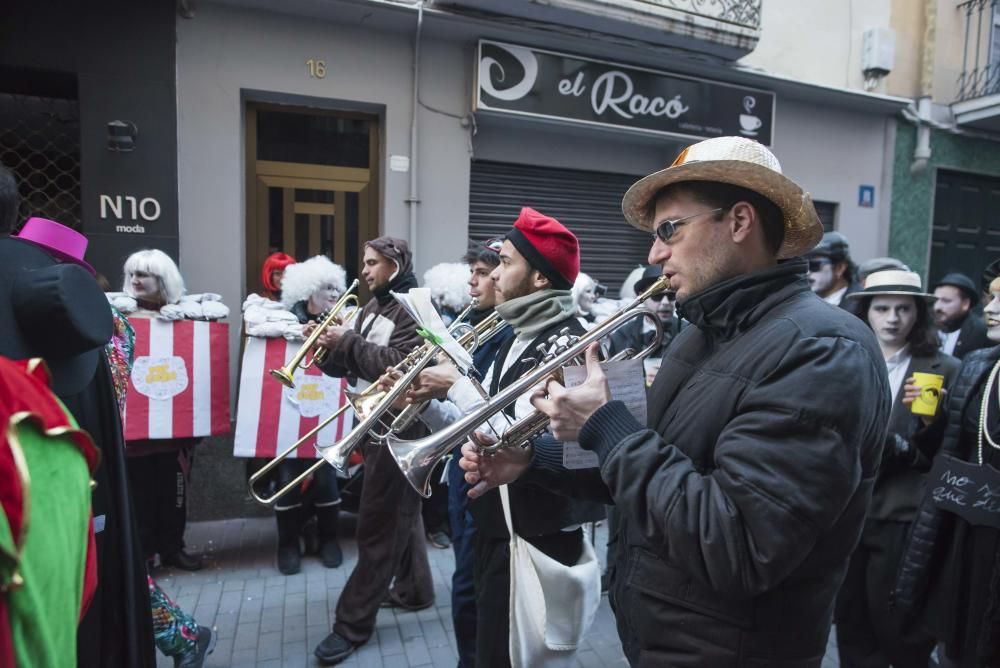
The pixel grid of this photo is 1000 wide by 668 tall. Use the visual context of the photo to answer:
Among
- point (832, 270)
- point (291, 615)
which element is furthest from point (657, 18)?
point (291, 615)

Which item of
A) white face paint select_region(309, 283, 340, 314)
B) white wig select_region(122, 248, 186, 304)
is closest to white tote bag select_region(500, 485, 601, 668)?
white face paint select_region(309, 283, 340, 314)

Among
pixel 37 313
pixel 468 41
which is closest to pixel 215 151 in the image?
pixel 468 41

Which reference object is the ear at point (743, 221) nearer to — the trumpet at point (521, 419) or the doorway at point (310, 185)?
the trumpet at point (521, 419)

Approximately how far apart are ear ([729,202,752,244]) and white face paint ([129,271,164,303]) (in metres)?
4.22

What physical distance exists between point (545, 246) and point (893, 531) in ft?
7.02

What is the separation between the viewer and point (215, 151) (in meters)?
5.71

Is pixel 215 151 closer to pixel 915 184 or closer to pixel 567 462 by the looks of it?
pixel 567 462

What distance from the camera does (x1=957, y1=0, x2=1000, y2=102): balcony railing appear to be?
8.98 meters

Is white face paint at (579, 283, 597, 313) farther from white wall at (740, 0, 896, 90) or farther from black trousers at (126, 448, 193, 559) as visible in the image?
white wall at (740, 0, 896, 90)

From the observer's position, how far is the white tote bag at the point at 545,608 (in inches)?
86.9

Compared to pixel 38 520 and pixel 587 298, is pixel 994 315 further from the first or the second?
pixel 38 520

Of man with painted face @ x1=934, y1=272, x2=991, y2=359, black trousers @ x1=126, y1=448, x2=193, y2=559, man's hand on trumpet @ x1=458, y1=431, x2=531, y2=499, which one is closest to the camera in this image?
man's hand on trumpet @ x1=458, y1=431, x2=531, y2=499

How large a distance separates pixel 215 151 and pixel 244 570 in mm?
3640

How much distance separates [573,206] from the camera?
7.59 meters
